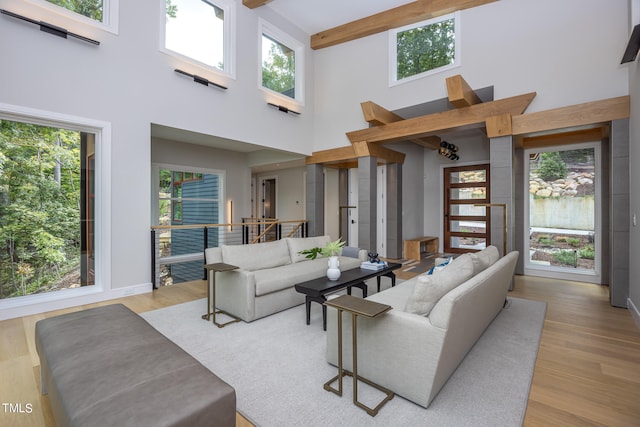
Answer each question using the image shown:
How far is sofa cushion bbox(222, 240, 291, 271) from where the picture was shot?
373cm

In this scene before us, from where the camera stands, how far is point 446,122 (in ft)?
16.7

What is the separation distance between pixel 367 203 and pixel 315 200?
1379 mm

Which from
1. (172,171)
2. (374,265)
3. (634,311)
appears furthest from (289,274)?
(172,171)

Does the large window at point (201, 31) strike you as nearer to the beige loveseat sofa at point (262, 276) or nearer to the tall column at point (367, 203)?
the tall column at point (367, 203)

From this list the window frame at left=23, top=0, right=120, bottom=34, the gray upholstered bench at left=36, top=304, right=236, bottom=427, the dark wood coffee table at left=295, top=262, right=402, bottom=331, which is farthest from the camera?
the window frame at left=23, top=0, right=120, bottom=34

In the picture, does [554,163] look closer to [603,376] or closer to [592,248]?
[592,248]

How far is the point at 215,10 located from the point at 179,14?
2.44ft

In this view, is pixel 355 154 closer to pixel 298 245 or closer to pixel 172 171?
pixel 298 245

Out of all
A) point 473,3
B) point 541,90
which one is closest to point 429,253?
point 541,90

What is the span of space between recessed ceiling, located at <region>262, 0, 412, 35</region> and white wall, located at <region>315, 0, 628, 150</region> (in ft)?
1.78

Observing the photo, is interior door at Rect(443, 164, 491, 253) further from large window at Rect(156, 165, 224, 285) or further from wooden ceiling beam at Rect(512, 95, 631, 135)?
large window at Rect(156, 165, 224, 285)

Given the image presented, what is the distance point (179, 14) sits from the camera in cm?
478

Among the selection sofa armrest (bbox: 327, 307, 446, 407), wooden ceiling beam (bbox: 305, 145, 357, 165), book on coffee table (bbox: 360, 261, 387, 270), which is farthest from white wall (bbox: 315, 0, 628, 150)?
sofa armrest (bbox: 327, 307, 446, 407)

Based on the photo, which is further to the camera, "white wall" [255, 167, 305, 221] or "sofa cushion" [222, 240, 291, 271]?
"white wall" [255, 167, 305, 221]
